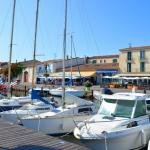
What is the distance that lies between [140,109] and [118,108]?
1083 mm

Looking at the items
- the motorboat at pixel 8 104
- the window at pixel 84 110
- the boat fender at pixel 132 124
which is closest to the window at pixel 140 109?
the boat fender at pixel 132 124

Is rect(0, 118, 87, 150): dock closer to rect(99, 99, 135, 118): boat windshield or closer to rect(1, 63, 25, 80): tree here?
rect(99, 99, 135, 118): boat windshield

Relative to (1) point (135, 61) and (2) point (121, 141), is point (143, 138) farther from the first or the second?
(1) point (135, 61)

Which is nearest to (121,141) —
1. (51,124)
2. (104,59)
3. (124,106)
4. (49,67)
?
(124,106)

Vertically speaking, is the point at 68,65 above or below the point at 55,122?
above

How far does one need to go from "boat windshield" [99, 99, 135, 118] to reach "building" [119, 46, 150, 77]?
5093 cm

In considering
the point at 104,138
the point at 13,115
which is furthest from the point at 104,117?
the point at 13,115

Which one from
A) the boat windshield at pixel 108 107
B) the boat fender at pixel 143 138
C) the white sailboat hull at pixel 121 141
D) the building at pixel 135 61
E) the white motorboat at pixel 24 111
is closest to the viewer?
the white sailboat hull at pixel 121 141

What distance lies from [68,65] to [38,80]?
10.2 metres

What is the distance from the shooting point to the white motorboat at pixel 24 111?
1998 centimetres

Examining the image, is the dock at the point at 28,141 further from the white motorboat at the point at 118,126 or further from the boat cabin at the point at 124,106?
the boat cabin at the point at 124,106

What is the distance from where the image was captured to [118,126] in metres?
13.9

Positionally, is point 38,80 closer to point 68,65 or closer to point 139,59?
point 68,65

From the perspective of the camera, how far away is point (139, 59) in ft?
225
